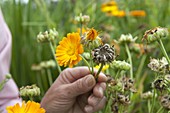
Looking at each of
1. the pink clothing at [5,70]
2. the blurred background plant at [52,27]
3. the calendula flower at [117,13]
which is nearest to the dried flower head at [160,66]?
the pink clothing at [5,70]

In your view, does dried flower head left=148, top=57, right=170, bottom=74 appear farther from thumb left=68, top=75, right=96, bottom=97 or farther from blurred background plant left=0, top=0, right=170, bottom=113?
blurred background plant left=0, top=0, right=170, bottom=113

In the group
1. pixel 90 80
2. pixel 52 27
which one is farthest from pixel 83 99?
pixel 52 27

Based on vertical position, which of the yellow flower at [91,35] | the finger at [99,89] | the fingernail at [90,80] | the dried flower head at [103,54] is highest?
the yellow flower at [91,35]

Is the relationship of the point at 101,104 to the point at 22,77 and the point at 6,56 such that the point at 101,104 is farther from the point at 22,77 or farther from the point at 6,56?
the point at 22,77

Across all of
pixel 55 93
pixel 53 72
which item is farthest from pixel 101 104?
pixel 53 72

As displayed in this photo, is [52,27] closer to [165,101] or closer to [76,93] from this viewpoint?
[76,93]

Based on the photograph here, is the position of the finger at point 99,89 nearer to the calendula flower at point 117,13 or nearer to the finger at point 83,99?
the finger at point 83,99
